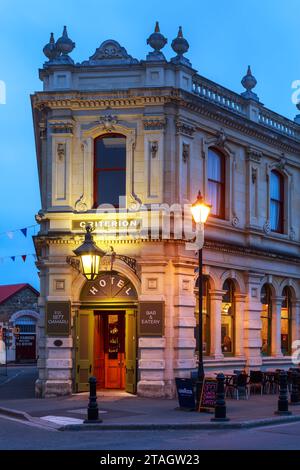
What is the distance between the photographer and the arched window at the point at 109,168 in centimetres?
2455

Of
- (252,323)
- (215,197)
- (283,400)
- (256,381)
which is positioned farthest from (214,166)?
(283,400)

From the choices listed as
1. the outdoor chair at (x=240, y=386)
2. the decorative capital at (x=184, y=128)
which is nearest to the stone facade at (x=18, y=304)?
the decorative capital at (x=184, y=128)

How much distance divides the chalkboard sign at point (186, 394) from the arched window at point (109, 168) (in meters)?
6.93

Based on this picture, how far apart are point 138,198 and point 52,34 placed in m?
6.68

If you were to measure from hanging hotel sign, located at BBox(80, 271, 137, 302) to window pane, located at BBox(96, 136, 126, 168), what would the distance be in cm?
337

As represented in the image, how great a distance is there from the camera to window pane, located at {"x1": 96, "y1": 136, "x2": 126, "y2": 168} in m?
24.7

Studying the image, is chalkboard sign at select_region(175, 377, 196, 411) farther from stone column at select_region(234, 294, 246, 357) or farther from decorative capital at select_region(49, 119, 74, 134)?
decorative capital at select_region(49, 119, 74, 134)

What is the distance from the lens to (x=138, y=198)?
24078 mm

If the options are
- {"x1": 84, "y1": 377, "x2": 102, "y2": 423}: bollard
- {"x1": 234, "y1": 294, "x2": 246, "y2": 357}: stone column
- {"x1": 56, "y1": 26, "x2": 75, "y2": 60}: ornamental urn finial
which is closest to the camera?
{"x1": 84, "y1": 377, "x2": 102, "y2": 423}: bollard

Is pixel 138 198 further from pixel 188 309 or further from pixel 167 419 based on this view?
pixel 167 419

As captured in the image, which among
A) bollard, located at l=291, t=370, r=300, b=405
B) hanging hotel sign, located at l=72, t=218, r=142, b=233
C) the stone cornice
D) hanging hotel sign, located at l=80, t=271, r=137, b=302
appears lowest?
bollard, located at l=291, t=370, r=300, b=405

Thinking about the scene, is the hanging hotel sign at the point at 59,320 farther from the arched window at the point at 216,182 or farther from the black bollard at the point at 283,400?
the black bollard at the point at 283,400

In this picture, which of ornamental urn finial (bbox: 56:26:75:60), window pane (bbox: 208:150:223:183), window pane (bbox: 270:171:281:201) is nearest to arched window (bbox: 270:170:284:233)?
window pane (bbox: 270:171:281:201)

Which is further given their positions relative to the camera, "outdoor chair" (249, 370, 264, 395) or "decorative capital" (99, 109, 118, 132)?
"outdoor chair" (249, 370, 264, 395)
